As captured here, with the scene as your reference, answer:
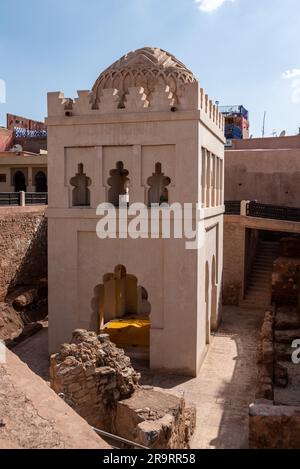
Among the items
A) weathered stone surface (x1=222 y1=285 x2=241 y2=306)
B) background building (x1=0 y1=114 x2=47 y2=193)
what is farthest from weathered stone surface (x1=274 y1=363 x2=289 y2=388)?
background building (x1=0 y1=114 x2=47 y2=193)

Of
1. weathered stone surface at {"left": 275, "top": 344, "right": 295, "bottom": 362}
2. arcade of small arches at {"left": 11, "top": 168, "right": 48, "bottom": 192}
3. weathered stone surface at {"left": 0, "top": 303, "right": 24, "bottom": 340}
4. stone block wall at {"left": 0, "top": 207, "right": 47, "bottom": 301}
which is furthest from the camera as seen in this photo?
arcade of small arches at {"left": 11, "top": 168, "right": 48, "bottom": 192}

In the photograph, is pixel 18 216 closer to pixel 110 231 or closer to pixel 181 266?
pixel 110 231

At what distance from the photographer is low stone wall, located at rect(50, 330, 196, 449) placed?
7469 millimetres

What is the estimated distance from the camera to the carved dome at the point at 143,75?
1221 cm

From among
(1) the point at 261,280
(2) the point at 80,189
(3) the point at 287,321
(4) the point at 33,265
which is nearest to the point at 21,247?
(4) the point at 33,265

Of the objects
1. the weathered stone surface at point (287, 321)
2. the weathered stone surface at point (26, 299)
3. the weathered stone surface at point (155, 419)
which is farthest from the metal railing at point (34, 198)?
the weathered stone surface at point (155, 419)

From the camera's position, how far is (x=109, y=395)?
7988mm

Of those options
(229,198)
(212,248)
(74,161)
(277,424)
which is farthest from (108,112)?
(229,198)

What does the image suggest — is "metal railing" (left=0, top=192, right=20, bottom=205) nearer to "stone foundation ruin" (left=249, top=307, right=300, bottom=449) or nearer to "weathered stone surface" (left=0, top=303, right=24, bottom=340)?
"weathered stone surface" (left=0, top=303, right=24, bottom=340)

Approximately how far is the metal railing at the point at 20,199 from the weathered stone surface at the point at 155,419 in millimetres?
11491

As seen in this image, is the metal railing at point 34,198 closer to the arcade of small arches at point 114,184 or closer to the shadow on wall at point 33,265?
the shadow on wall at point 33,265

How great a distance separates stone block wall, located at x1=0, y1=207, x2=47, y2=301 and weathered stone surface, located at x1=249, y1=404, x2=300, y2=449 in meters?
11.5

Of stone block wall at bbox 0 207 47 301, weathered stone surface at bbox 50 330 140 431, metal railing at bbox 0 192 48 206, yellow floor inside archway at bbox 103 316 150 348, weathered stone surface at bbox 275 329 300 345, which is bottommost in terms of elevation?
yellow floor inside archway at bbox 103 316 150 348

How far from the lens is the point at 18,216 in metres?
17.5
